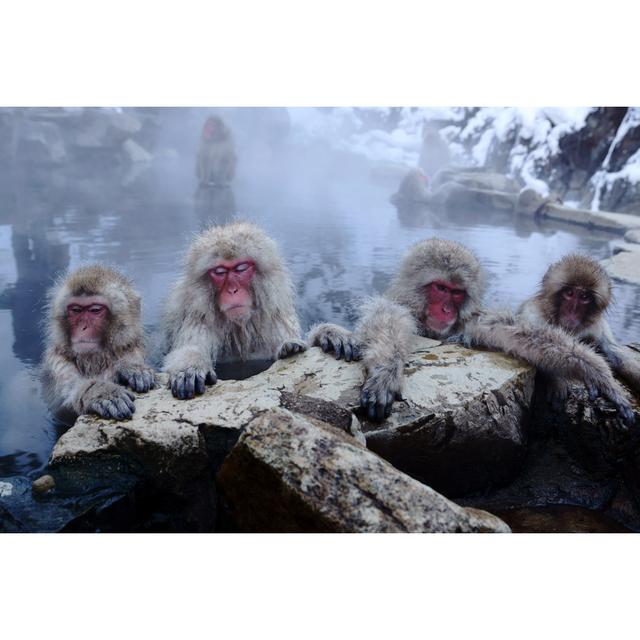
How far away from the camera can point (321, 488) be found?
1.98 meters

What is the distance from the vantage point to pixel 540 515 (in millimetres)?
2613

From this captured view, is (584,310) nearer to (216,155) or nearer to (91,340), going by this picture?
(216,155)

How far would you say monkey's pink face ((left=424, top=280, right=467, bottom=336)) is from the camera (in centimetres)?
339

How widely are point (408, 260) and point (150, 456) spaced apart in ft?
6.59

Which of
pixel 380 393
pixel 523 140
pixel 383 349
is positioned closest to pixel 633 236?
pixel 523 140

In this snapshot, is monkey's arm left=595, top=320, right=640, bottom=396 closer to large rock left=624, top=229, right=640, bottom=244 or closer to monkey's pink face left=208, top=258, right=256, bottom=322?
large rock left=624, top=229, right=640, bottom=244

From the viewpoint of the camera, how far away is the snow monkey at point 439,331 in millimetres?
2801

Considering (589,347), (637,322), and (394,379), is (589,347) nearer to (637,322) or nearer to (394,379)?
(637,322)

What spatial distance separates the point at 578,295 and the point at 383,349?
113cm

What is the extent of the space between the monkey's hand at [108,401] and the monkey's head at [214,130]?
1615 millimetres

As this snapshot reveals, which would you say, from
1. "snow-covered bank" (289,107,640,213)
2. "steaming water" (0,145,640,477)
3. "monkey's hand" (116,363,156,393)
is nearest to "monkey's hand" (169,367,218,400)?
"monkey's hand" (116,363,156,393)

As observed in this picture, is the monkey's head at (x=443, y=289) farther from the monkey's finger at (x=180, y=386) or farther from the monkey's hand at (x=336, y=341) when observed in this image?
the monkey's finger at (x=180, y=386)

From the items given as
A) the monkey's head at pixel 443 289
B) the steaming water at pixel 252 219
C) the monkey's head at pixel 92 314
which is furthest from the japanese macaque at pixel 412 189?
the monkey's head at pixel 92 314

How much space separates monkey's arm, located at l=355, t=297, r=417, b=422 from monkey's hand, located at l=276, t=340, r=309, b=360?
0.32 m
